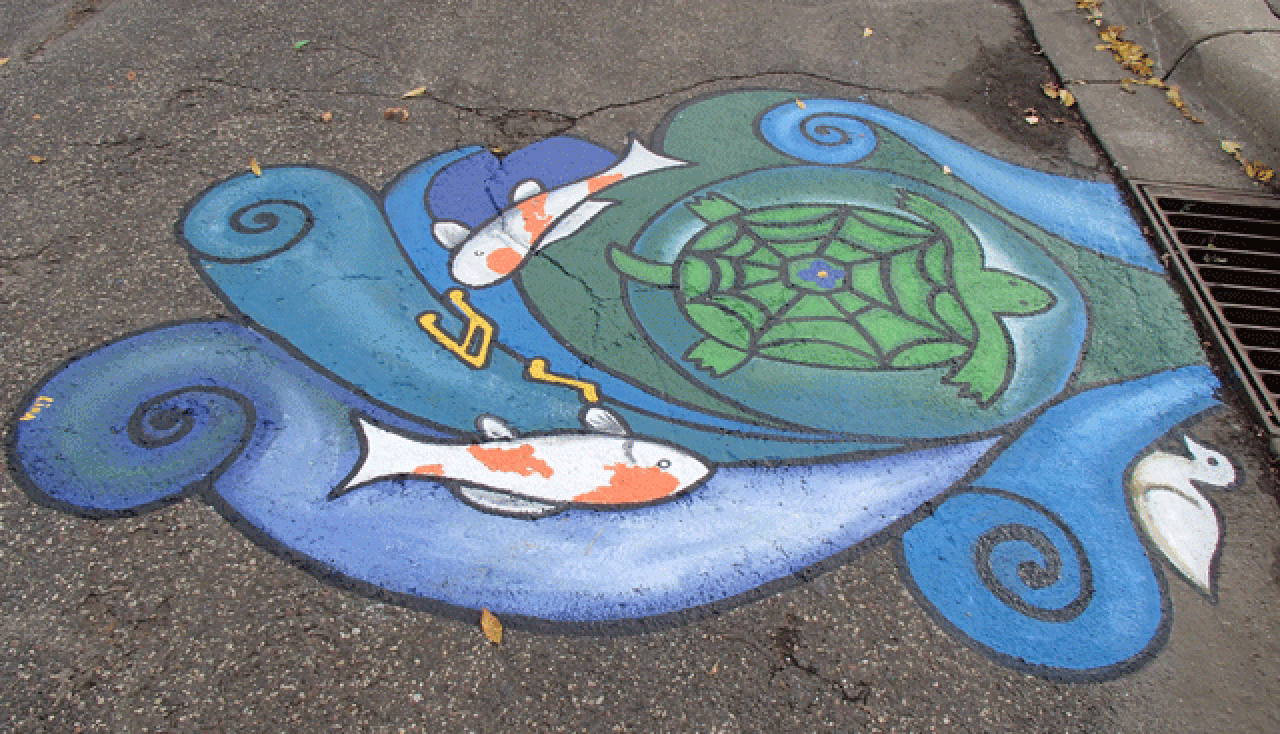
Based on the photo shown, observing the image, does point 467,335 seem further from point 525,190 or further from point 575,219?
point 525,190

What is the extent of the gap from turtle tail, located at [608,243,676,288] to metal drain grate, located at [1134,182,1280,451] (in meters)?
2.04

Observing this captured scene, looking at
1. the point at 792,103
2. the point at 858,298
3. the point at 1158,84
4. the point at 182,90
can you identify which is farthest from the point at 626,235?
the point at 1158,84

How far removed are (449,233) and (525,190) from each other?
0.41m

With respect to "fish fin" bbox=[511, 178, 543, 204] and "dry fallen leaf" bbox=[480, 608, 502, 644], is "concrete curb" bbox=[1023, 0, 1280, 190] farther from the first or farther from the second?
"dry fallen leaf" bbox=[480, 608, 502, 644]

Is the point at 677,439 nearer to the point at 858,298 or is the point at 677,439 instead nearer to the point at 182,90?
the point at 858,298

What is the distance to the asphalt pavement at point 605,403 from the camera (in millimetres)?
1980

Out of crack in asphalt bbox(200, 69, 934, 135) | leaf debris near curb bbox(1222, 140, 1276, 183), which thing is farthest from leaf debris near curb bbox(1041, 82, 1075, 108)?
crack in asphalt bbox(200, 69, 934, 135)

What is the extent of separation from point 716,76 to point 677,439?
2.42m

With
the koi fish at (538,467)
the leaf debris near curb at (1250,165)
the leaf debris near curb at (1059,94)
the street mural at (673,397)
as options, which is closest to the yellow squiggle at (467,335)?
the street mural at (673,397)

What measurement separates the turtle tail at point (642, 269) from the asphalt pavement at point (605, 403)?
0.07 feet

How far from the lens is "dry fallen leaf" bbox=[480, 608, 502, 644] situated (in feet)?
6.61

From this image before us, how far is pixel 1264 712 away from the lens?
6.48 ft

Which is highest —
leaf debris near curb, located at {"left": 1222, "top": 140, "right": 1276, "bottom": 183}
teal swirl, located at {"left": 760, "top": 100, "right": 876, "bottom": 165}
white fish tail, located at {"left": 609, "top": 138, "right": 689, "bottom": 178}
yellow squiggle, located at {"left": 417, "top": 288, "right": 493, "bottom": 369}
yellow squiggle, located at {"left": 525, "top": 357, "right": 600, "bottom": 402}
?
leaf debris near curb, located at {"left": 1222, "top": 140, "right": 1276, "bottom": 183}

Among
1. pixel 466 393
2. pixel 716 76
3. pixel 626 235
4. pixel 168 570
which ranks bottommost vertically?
pixel 168 570
